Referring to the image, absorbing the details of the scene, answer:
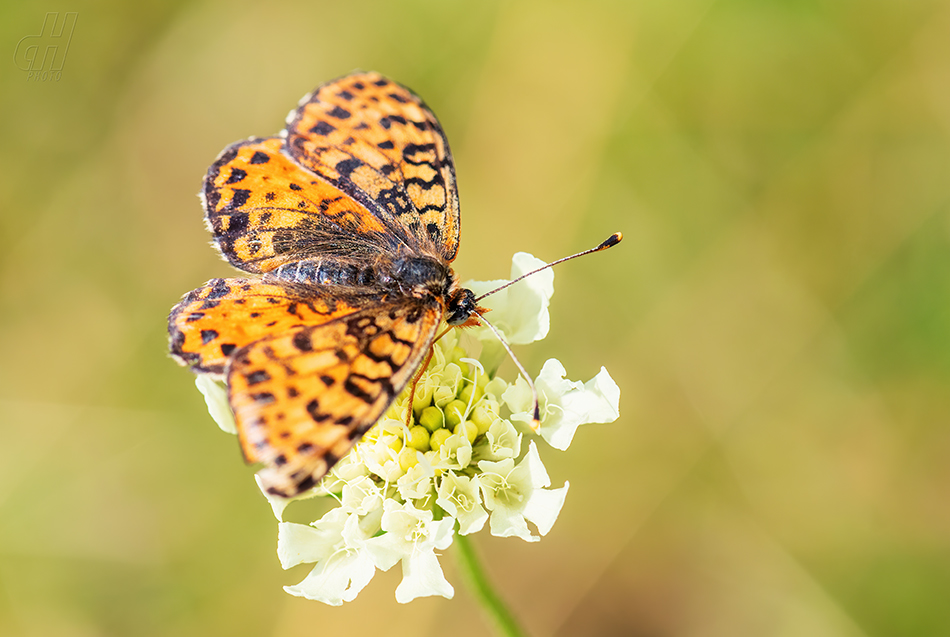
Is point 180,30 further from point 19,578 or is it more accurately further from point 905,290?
point 905,290

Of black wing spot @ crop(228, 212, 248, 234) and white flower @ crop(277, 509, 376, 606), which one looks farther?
black wing spot @ crop(228, 212, 248, 234)

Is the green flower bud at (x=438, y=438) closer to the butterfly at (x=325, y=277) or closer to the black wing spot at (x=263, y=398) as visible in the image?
the butterfly at (x=325, y=277)

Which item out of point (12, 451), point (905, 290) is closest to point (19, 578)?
point (12, 451)

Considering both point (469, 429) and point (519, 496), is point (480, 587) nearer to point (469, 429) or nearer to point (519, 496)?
point (519, 496)

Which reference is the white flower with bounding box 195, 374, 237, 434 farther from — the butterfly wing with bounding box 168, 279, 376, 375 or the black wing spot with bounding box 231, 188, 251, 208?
the black wing spot with bounding box 231, 188, 251, 208

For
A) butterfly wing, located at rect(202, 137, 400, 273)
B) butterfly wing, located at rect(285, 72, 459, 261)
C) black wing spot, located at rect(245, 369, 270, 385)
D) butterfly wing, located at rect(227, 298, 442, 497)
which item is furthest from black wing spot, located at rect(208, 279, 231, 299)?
butterfly wing, located at rect(285, 72, 459, 261)

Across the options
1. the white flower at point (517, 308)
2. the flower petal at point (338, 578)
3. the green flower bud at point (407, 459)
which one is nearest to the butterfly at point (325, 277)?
the white flower at point (517, 308)
